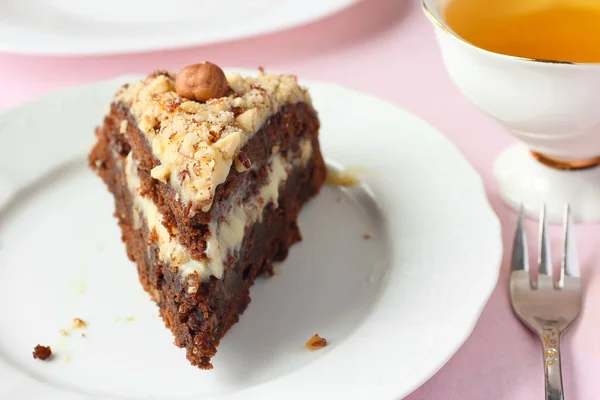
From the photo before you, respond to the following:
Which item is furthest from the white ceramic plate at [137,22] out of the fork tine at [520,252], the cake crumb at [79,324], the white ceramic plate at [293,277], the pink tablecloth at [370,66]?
the fork tine at [520,252]

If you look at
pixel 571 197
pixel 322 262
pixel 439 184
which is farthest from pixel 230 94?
pixel 571 197

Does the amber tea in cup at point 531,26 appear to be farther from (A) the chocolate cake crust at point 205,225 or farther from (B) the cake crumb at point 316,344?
(B) the cake crumb at point 316,344

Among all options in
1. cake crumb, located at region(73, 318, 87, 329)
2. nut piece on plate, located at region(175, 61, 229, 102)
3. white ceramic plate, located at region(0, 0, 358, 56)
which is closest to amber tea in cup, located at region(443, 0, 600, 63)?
nut piece on plate, located at region(175, 61, 229, 102)

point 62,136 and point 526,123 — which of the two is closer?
point 526,123

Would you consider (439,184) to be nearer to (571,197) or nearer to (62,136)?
(571,197)

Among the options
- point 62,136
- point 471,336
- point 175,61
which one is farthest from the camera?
point 175,61

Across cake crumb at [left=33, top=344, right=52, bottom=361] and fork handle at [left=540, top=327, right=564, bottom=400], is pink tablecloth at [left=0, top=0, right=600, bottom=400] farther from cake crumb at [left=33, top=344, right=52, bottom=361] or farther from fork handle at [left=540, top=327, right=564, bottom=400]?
cake crumb at [left=33, top=344, right=52, bottom=361]
